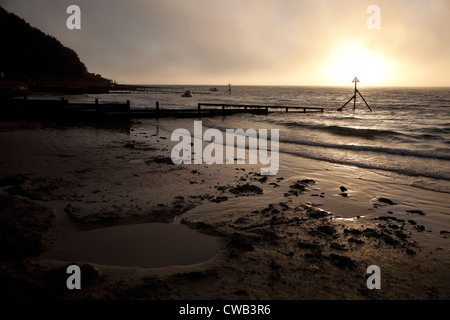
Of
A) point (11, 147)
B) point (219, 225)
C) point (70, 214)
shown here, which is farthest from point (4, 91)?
point (219, 225)

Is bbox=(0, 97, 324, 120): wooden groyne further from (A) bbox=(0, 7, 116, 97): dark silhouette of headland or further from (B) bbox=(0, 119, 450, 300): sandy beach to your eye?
(A) bbox=(0, 7, 116, 97): dark silhouette of headland

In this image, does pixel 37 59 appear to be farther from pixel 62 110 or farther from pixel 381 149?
pixel 381 149

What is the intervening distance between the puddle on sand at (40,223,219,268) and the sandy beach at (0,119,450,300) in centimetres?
4

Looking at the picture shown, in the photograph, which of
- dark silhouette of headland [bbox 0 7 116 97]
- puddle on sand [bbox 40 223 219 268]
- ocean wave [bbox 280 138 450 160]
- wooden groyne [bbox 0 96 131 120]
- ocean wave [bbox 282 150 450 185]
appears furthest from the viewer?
dark silhouette of headland [bbox 0 7 116 97]

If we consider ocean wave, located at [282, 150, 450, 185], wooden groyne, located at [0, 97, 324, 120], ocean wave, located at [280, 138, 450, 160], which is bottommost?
ocean wave, located at [282, 150, 450, 185]

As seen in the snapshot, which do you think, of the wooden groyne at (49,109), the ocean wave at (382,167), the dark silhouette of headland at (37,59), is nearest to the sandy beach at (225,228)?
the ocean wave at (382,167)

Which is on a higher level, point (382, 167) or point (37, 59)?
point (37, 59)

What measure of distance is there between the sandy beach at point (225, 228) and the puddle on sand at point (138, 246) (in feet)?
0.12

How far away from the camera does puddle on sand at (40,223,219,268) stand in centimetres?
426

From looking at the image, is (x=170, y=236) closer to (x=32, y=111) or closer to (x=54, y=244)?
(x=54, y=244)

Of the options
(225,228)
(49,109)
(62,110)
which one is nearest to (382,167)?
(225,228)

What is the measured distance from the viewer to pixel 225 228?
5.42 metres

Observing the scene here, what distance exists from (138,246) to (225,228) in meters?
1.67

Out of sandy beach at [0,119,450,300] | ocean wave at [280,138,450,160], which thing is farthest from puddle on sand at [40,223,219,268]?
ocean wave at [280,138,450,160]
